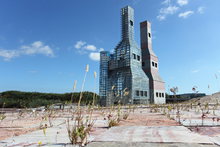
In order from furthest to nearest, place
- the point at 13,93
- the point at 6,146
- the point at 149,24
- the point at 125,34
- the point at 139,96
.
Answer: the point at 149,24, the point at 13,93, the point at 125,34, the point at 139,96, the point at 6,146

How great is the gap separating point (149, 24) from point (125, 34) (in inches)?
293

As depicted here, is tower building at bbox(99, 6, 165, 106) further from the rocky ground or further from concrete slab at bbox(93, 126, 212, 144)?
concrete slab at bbox(93, 126, 212, 144)

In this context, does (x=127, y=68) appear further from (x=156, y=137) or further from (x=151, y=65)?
(x=156, y=137)

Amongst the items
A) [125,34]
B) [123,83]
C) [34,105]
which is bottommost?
[34,105]

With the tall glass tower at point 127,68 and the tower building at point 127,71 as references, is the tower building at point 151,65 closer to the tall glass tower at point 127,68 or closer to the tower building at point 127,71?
the tower building at point 127,71

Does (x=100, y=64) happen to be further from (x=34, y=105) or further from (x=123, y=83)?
(x=34, y=105)

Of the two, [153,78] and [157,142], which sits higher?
[153,78]

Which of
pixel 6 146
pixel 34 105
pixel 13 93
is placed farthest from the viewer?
pixel 13 93

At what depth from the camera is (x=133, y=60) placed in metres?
19.2

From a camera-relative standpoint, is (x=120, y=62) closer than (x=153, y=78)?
Yes

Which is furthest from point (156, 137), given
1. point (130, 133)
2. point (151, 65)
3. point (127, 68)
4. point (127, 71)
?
point (151, 65)

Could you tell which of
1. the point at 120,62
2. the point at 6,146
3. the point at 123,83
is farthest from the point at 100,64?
the point at 6,146

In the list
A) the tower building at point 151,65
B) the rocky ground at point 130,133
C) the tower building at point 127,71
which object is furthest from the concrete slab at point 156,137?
the tower building at point 151,65

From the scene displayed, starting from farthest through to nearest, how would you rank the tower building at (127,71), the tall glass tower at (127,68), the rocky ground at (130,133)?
the tower building at (127,71)
the tall glass tower at (127,68)
the rocky ground at (130,133)
